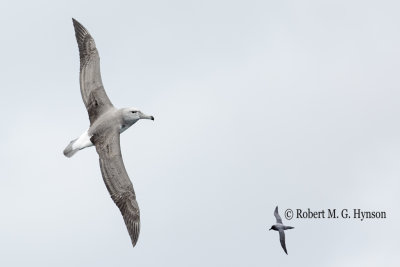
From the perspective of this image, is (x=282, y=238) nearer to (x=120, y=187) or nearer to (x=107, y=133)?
(x=120, y=187)

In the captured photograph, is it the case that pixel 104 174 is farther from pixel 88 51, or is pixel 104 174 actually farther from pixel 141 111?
pixel 88 51

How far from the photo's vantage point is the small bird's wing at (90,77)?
3838 centimetres

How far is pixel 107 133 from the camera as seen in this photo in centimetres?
3691

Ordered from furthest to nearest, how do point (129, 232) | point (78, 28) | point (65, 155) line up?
point (78, 28) → point (65, 155) → point (129, 232)

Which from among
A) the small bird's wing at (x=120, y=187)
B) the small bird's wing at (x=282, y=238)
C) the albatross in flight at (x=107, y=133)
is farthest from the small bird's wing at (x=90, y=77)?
the small bird's wing at (x=282, y=238)

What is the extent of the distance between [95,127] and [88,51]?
13.5ft

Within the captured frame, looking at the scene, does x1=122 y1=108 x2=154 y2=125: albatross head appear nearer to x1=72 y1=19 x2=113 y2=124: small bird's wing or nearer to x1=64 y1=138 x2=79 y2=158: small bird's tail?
x1=72 y1=19 x2=113 y2=124: small bird's wing

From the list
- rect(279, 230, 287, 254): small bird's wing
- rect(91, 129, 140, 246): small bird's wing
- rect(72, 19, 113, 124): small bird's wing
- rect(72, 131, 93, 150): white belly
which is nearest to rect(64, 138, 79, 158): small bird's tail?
rect(72, 131, 93, 150): white belly

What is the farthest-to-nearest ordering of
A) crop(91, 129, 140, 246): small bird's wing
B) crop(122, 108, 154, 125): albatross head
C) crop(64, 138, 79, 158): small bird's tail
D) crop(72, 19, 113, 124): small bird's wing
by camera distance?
crop(72, 19, 113, 124): small bird's wing < crop(64, 138, 79, 158): small bird's tail < crop(122, 108, 154, 125): albatross head < crop(91, 129, 140, 246): small bird's wing

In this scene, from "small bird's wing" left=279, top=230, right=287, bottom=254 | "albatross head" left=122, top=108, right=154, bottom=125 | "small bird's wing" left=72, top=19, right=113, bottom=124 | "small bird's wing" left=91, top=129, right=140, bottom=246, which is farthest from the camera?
"small bird's wing" left=279, top=230, right=287, bottom=254

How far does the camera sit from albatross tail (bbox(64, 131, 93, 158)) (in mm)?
37219

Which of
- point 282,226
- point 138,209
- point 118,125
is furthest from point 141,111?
point 282,226

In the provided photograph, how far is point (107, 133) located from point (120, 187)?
82.2 inches

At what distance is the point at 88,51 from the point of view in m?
40.2
